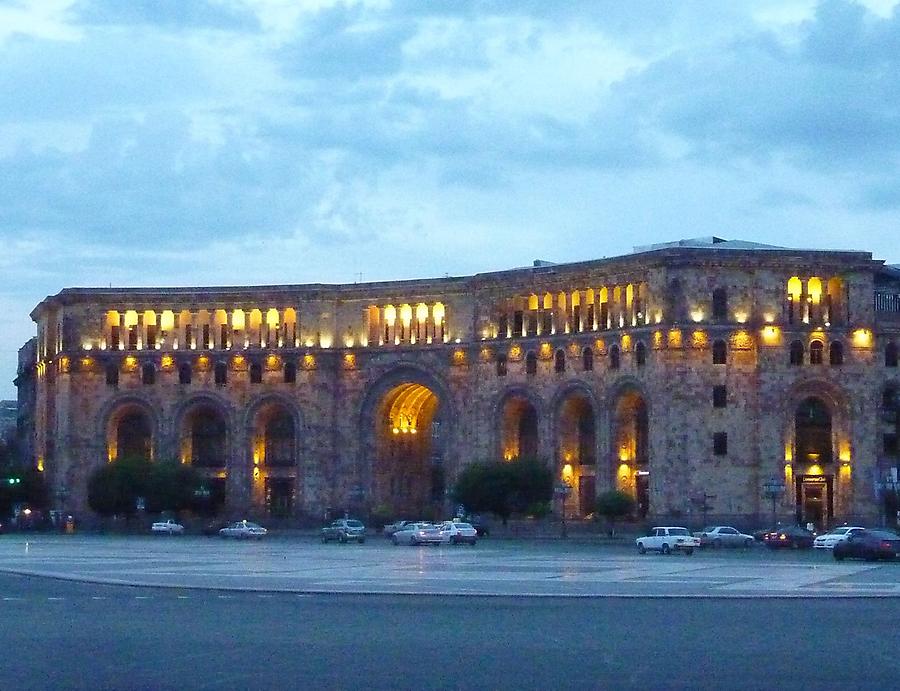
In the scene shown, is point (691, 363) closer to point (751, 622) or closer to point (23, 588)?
point (23, 588)

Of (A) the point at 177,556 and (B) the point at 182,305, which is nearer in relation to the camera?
(A) the point at 177,556

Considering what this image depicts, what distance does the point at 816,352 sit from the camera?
3836 inches

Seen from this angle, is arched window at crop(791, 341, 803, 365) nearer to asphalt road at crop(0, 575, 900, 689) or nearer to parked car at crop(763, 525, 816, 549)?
parked car at crop(763, 525, 816, 549)

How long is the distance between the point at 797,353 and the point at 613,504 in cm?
1360

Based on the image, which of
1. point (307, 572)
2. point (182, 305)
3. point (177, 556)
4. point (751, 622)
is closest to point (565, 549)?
point (177, 556)

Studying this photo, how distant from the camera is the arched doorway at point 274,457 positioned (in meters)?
112

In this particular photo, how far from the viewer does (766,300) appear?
9638cm

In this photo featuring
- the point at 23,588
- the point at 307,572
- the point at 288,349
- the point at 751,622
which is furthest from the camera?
the point at 288,349

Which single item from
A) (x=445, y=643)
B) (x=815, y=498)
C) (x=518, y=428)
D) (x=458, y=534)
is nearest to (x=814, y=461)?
(x=815, y=498)

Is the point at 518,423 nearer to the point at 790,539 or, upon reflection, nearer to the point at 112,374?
the point at 112,374

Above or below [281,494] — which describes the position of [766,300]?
above

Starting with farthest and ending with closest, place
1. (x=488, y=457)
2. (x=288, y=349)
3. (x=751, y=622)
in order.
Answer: (x=288, y=349)
(x=488, y=457)
(x=751, y=622)

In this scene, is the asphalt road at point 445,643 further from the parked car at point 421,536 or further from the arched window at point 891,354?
the arched window at point 891,354

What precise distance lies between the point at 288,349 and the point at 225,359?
3.97 meters
